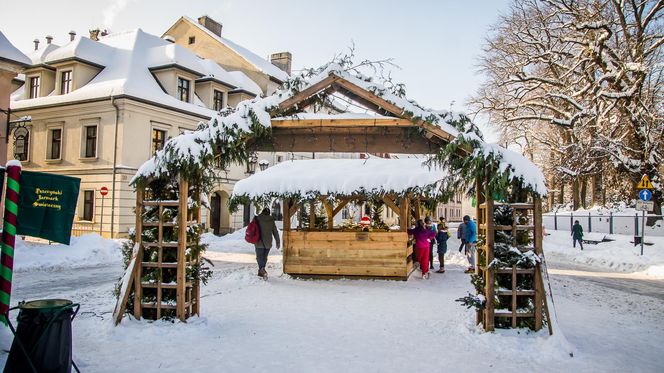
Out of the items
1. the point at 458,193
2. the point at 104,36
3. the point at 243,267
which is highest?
the point at 104,36

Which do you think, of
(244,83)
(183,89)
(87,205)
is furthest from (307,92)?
(244,83)

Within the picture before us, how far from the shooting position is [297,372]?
551 centimetres

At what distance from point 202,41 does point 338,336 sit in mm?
31720

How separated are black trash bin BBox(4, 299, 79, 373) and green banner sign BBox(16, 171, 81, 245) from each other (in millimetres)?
1379

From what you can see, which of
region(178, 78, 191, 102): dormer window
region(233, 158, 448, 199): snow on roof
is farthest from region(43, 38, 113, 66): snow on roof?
region(233, 158, 448, 199): snow on roof

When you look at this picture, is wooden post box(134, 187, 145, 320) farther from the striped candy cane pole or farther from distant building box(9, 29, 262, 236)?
distant building box(9, 29, 262, 236)

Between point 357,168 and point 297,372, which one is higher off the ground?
point 357,168

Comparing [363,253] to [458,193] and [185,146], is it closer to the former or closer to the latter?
[458,193]

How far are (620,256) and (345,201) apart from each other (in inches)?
498

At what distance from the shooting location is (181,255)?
24.0ft

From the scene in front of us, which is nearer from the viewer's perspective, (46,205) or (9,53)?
(46,205)

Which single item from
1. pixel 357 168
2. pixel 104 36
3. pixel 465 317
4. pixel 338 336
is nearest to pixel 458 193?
pixel 465 317

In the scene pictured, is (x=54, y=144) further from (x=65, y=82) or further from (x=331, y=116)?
(x=331, y=116)

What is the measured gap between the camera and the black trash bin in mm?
4539
